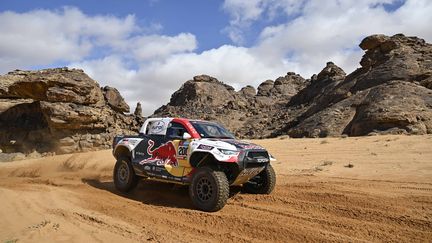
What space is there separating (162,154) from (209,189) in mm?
1887

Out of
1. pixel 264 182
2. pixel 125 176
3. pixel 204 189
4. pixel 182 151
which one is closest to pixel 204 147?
pixel 182 151

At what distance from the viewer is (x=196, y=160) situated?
781 cm

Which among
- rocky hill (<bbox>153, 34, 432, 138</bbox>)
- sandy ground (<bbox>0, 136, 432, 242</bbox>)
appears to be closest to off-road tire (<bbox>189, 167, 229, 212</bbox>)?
sandy ground (<bbox>0, 136, 432, 242</bbox>)

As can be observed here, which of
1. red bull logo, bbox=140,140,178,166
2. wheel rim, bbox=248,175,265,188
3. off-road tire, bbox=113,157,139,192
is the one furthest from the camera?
off-road tire, bbox=113,157,139,192

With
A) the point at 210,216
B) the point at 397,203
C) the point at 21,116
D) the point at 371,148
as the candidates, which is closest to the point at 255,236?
the point at 210,216

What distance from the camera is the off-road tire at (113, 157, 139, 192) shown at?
9.50m

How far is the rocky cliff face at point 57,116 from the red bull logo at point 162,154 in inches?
647

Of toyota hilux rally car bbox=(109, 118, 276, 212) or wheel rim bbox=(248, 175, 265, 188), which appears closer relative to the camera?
toyota hilux rally car bbox=(109, 118, 276, 212)

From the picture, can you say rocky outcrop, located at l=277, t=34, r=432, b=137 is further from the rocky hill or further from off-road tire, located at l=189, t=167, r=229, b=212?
off-road tire, located at l=189, t=167, r=229, b=212

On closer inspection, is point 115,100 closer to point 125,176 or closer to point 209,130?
point 125,176

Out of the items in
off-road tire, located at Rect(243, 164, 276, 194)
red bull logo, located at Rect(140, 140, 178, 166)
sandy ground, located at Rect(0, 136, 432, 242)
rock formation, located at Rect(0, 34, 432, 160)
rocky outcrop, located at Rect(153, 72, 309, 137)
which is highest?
rocky outcrop, located at Rect(153, 72, 309, 137)

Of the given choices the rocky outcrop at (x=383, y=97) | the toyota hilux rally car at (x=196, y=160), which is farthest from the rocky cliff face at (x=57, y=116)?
the rocky outcrop at (x=383, y=97)

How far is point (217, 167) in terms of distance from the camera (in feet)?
24.8

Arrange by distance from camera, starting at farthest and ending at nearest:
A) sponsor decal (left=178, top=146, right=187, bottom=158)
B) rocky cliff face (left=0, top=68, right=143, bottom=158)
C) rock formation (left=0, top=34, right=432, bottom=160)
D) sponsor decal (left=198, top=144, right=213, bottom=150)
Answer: rock formation (left=0, top=34, right=432, bottom=160), rocky cliff face (left=0, top=68, right=143, bottom=158), sponsor decal (left=178, top=146, right=187, bottom=158), sponsor decal (left=198, top=144, right=213, bottom=150)
